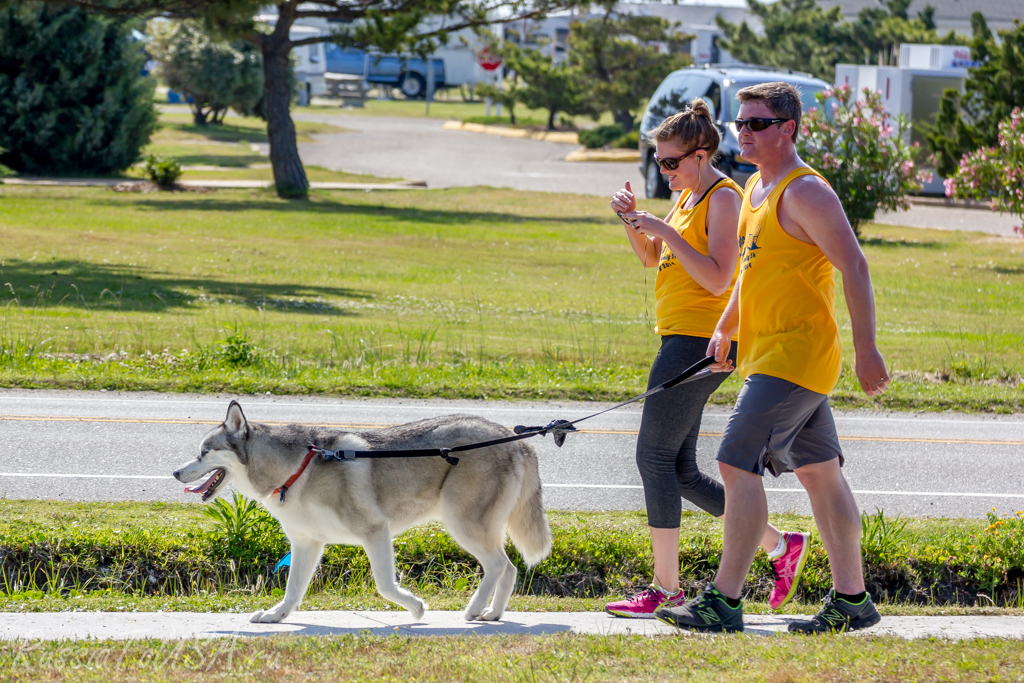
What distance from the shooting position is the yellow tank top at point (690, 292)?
5344 mm

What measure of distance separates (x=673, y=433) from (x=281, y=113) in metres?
26.3

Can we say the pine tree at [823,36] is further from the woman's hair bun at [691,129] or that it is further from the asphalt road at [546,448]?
the woman's hair bun at [691,129]

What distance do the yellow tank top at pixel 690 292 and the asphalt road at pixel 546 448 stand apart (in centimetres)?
233

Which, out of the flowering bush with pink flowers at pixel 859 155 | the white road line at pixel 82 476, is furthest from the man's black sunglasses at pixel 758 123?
the flowering bush with pink flowers at pixel 859 155

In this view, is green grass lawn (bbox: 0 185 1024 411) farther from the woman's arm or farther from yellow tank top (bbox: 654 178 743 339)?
the woman's arm

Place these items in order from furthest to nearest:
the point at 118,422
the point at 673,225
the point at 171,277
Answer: the point at 171,277
the point at 118,422
the point at 673,225

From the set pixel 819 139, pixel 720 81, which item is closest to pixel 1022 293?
pixel 819 139

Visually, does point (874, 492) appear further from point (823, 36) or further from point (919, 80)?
point (823, 36)

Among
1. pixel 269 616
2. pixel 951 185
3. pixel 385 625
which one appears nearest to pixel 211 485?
pixel 269 616

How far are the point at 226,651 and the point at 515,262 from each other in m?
16.9

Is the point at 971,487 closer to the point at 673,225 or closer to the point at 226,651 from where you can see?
the point at 673,225

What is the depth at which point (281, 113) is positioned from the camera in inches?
1182

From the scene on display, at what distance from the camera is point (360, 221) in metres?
26.3

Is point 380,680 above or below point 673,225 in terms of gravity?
below
